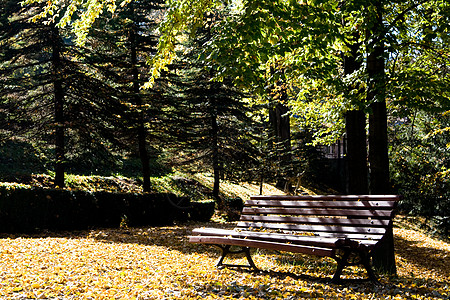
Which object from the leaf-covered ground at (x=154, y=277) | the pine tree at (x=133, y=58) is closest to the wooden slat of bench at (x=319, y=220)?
the leaf-covered ground at (x=154, y=277)

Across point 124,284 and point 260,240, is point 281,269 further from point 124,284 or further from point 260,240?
point 124,284

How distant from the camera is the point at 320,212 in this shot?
551cm

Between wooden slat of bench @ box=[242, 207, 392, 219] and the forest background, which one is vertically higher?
the forest background

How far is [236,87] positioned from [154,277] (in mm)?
10137

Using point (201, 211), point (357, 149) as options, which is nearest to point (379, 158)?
point (357, 149)

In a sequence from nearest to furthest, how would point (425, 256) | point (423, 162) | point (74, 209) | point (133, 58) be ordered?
point (74, 209) < point (425, 256) < point (423, 162) < point (133, 58)

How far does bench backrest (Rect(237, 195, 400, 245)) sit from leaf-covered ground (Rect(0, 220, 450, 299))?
59cm

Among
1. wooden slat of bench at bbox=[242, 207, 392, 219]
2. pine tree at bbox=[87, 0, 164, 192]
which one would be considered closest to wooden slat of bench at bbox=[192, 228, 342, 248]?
wooden slat of bench at bbox=[242, 207, 392, 219]

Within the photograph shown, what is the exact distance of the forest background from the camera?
20.4 ft

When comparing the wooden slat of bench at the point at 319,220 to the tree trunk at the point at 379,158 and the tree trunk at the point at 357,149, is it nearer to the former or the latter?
the tree trunk at the point at 379,158

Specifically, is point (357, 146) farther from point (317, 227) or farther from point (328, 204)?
point (317, 227)

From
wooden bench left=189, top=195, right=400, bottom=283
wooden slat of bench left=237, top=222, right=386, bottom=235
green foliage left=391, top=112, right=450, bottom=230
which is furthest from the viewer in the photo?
green foliage left=391, top=112, right=450, bottom=230

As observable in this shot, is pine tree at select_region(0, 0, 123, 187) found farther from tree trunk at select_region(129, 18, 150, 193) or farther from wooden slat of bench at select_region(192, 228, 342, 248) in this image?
wooden slat of bench at select_region(192, 228, 342, 248)

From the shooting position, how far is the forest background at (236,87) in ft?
20.4
